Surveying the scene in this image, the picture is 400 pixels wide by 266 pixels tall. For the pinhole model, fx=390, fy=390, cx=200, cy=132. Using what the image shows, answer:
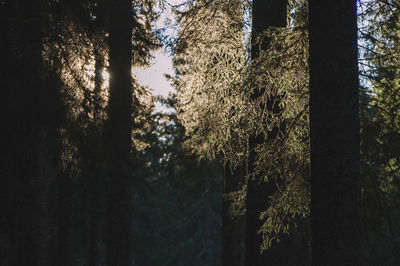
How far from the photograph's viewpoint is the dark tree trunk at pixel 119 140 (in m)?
7.87

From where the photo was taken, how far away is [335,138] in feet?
13.5

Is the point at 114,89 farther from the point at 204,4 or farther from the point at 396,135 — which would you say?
the point at 396,135

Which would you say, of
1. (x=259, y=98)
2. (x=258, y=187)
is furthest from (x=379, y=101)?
(x=258, y=187)

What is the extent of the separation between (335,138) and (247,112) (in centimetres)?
290

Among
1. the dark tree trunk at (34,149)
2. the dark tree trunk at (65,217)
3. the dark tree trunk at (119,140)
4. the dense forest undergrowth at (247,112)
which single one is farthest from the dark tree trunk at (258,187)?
the dark tree trunk at (65,217)

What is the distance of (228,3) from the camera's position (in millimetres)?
8094

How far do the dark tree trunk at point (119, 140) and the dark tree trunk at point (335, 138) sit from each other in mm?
4688

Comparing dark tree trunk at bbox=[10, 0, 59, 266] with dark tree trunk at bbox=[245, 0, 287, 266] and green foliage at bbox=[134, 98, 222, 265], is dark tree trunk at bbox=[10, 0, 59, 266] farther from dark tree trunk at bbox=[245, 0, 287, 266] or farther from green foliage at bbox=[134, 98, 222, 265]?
green foliage at bbox=[134, 98, 222, 265]

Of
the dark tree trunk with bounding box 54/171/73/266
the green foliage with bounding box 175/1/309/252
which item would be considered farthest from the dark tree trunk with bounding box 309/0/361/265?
the dark tree trunk with bounding box 54/171/73/266

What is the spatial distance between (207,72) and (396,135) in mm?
3770

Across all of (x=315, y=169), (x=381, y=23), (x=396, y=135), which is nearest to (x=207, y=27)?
(x=381, y=23)

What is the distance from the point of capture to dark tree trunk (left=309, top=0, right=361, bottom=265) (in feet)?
13.3

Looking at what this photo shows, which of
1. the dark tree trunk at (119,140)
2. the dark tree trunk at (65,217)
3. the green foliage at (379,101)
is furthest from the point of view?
the dark tree trunk at (65,217)

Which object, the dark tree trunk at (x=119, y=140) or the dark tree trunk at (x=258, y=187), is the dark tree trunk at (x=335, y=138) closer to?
the dark tree trunk at (x=258, y=187)
